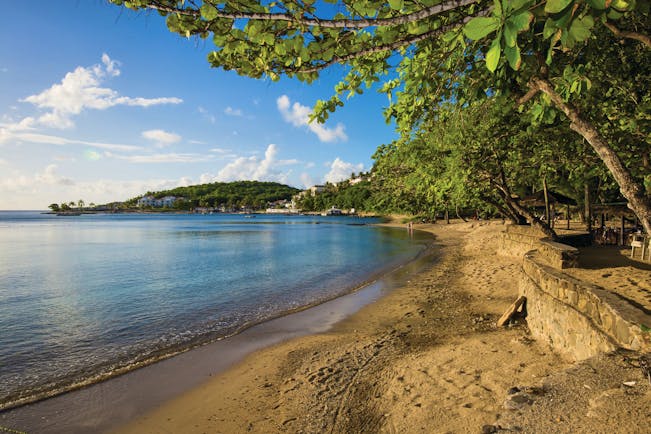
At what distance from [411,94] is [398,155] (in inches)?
374

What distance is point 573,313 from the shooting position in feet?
18.8

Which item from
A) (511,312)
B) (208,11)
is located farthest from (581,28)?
(511,312)

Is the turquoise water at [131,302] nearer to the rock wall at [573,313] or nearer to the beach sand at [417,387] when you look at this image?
the beach sand at [417,387]

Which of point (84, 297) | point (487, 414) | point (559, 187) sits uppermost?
point (559, 187)

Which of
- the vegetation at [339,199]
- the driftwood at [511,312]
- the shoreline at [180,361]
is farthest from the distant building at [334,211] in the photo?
the driftwood at [511,312]

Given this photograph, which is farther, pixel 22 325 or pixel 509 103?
pixel 22 325

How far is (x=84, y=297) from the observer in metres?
15.4

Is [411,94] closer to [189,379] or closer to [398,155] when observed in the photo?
[189,379]

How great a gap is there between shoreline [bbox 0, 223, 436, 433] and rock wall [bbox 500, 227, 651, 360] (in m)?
5.60

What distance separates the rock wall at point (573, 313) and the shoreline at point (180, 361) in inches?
220

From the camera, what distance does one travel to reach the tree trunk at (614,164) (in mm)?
3615

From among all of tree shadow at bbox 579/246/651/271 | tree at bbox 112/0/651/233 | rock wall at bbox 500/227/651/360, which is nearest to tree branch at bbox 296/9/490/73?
tree at bbox 112/0/651/233

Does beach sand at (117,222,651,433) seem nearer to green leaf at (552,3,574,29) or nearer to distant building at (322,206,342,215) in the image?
green leaf at (552,3,574,29)

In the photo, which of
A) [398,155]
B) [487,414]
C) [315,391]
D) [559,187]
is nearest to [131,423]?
[315,391]
